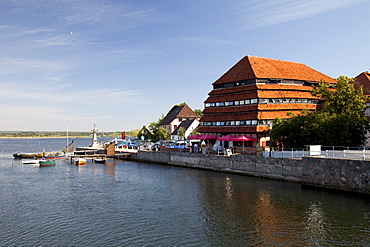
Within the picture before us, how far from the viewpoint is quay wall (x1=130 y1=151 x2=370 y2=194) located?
32.2 m

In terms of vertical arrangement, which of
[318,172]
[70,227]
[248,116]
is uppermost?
[248,116]

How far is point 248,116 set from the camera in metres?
56.5

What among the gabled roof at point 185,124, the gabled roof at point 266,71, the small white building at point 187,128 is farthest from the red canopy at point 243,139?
the gabled roof at point 185,124

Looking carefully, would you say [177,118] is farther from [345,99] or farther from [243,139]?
[345,99]

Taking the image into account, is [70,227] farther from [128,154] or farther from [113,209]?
[128,154]

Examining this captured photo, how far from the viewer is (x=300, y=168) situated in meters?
38.5

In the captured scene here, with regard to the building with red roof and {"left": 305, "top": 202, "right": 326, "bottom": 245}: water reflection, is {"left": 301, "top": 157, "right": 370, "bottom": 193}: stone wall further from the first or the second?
the building with red roof

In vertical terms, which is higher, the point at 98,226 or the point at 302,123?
the point at 302,123

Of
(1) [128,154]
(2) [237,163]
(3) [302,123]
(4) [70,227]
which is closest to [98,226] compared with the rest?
(4) [70,227]

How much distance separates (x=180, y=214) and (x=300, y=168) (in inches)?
722

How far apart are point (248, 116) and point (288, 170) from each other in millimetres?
18077

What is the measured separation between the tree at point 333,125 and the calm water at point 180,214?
7860mm

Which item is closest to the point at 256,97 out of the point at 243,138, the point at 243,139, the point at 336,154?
the point at 243,138

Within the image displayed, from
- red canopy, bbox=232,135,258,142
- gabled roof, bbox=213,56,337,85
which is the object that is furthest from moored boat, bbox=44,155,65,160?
red canopy, bbox=232,135,258,142
